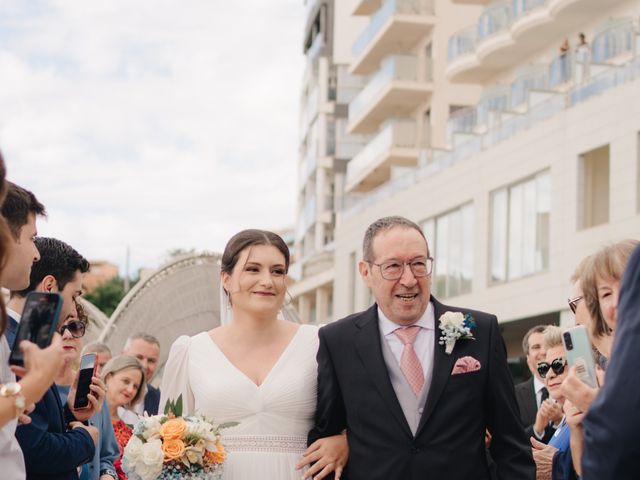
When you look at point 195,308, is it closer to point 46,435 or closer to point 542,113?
point 542,113

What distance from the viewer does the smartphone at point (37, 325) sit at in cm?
457

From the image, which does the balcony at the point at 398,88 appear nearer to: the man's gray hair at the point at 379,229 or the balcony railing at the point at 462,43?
the balcony railing at the point at 462,43

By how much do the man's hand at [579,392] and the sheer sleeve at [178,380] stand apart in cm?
332

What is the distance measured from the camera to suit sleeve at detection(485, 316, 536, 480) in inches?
268

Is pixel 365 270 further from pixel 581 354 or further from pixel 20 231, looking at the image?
pixel 581 354

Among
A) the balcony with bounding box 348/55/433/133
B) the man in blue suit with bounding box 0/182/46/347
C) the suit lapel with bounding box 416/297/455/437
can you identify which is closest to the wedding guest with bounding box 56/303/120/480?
the man in blue suit with bounding box 0/182/46/347

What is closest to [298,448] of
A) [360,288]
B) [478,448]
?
[478,448]

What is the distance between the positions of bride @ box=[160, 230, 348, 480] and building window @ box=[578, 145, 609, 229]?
75.4 ft

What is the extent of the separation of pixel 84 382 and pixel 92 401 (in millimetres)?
123

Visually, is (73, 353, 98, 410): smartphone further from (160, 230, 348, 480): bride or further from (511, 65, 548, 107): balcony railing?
(511, 65, 548, 107): balcony railing

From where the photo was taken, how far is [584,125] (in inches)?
1152

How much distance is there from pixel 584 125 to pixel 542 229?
3509 millimetres

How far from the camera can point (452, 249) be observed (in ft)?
124

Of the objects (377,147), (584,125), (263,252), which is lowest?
(263,252)
